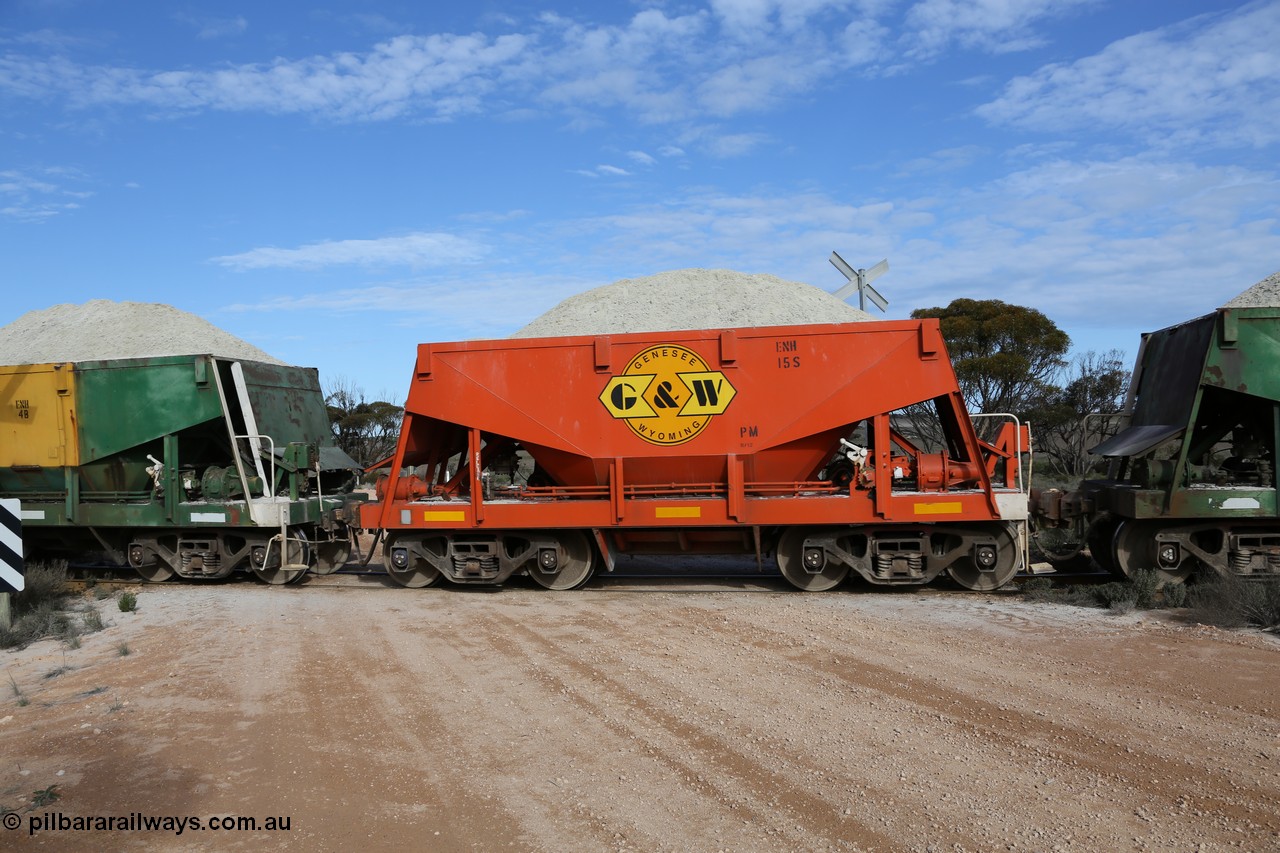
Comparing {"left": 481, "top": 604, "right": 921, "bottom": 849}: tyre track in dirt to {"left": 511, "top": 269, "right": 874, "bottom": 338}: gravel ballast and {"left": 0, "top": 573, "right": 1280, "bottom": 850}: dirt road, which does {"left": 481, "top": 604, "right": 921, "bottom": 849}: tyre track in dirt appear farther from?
{"left": 511, "top": 269, "right": 874, "bottom": 338}: gravel ballast

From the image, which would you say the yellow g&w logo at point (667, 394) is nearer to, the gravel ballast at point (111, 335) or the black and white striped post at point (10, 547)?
the black and white striped post at point (10, 547)

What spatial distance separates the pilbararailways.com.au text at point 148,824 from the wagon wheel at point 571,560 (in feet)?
21.2

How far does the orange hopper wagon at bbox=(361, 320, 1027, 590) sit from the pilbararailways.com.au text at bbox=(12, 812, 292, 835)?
6.21m

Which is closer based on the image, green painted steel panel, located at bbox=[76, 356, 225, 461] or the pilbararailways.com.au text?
the pilbararailways.com.au text

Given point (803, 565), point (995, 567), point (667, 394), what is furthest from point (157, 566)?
point (995, 567)

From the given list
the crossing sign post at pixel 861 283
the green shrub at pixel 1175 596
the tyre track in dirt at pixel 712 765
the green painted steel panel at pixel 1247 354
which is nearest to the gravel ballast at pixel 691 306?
the crossing sign post at pixel 861 283

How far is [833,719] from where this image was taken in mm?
5609

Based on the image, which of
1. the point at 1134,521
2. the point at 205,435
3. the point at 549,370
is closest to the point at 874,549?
the point at 1134,521

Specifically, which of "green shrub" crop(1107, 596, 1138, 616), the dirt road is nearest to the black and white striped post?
the dirt road

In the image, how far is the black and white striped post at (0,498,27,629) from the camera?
Result: 7.79 m

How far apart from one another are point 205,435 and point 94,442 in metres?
1.35

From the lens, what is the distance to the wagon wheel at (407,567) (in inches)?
433

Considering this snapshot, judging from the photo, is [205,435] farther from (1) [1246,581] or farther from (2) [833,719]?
(1) [1246,581]

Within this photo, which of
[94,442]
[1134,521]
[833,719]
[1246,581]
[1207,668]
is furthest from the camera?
[94,442]
